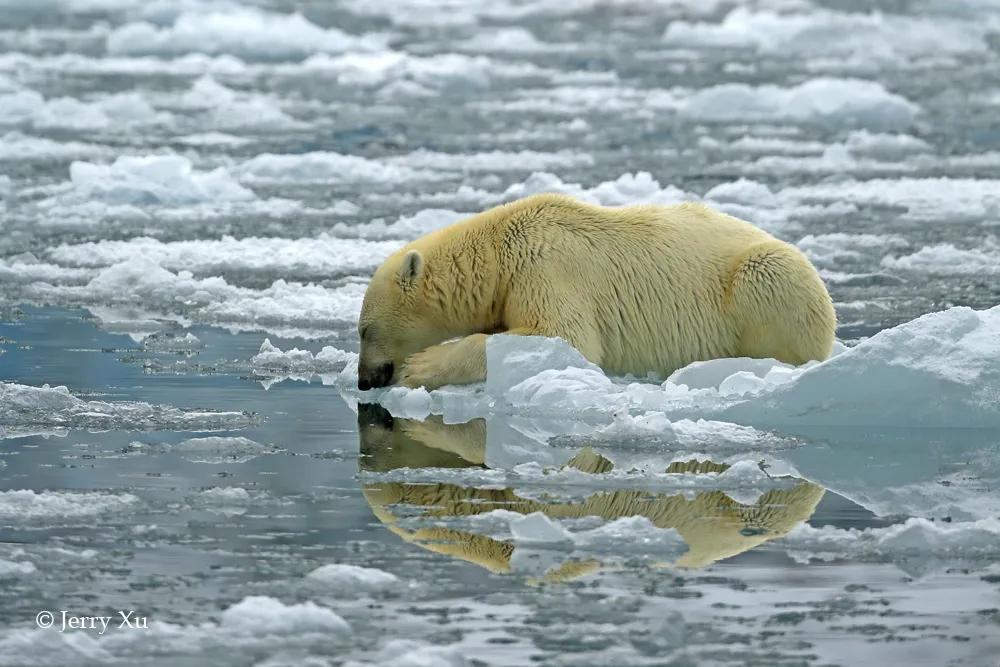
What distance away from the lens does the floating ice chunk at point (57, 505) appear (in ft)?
15.8

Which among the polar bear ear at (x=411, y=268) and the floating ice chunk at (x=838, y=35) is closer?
the polar bear ear at (x=411, y=268)

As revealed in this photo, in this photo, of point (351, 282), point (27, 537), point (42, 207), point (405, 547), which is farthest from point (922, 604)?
point (42, 207)

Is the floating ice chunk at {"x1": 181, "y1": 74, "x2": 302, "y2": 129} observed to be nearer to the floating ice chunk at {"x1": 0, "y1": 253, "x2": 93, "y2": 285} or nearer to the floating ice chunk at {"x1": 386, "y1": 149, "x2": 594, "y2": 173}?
the floating ice chunk at {"x1": 386, "y1": 149, "x2": 594, "y2": 173}

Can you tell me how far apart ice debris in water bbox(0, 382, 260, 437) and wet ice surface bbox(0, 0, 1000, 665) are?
0.02 m

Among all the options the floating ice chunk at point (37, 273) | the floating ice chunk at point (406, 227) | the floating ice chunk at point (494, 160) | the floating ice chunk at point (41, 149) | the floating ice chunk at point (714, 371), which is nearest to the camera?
the floating ice chunk at point (714, 371)

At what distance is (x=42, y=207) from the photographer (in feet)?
41.1

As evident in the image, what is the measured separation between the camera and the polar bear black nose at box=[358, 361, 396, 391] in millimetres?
6777

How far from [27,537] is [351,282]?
5271 millimetres

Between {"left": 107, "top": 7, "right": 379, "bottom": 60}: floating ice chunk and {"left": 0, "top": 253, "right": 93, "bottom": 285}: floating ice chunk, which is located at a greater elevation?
{"left": 107, "top": 7, "right": 379, "bottom": 60}: floating ice chunk

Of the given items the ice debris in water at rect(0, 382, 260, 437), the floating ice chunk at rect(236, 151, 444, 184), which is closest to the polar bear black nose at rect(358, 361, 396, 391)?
the ice debris in water at rect(0, 382, 260, 437)

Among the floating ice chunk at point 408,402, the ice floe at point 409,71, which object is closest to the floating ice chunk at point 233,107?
the ice floe at point 409,71

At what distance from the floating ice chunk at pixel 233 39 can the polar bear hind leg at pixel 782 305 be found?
2083 cm

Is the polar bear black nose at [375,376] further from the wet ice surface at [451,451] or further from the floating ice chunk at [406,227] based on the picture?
the floating ice chunk at [406,227]

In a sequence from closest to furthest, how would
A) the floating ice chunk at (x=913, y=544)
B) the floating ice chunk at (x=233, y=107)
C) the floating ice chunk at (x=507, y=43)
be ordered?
the floating ice chunk at (x=913, y=544) → the floating ice chunk at (x=233, y=107) → the floating ice chunk at (x=507, y=43)
